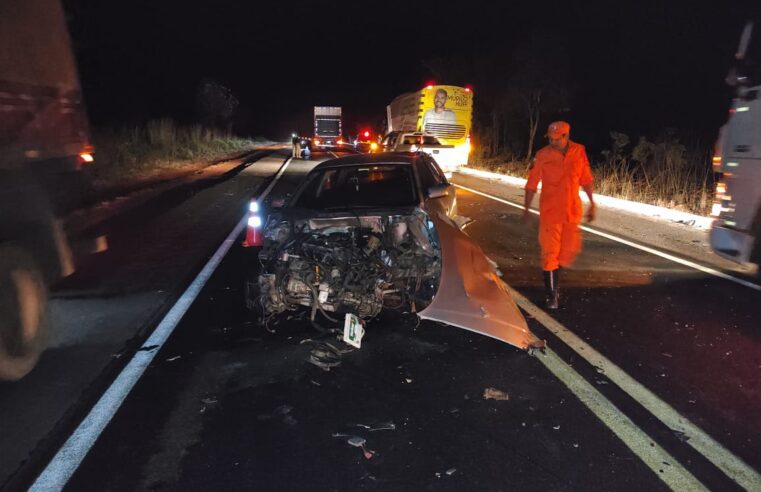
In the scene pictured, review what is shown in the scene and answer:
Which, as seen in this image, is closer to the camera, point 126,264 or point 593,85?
point 126,264

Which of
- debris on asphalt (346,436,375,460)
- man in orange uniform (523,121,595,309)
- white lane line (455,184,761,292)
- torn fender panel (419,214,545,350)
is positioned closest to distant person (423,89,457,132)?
white lane line (455,184,761,292)

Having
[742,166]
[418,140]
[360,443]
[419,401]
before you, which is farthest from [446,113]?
[360,443]

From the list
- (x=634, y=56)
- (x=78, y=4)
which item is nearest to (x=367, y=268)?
(x=78, y=4)

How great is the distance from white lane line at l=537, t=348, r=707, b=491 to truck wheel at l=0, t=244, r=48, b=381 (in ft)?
13.3

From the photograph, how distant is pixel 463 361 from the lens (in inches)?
184

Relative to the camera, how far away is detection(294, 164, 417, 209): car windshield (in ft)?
19.5

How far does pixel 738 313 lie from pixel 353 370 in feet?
13.3

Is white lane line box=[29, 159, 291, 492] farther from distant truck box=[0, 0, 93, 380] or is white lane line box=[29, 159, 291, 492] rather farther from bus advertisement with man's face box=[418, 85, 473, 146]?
bus advertisement with man's face box=[418, 85, 473, 146]

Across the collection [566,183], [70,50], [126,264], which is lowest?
[126,264]

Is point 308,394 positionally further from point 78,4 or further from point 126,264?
point 78,4

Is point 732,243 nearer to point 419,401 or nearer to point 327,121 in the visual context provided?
point 419,401

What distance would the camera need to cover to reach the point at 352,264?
16.8 ft

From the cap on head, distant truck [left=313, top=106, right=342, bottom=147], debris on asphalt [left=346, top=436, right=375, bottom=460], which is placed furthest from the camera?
distant truck [left=313, top=106, right=342, bottom=147]

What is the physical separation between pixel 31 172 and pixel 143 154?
2183 cm
